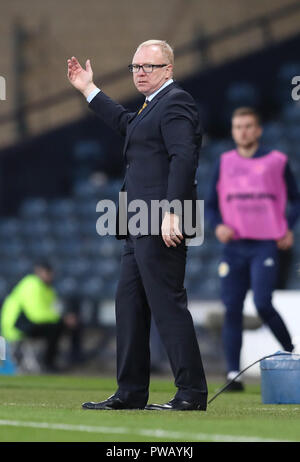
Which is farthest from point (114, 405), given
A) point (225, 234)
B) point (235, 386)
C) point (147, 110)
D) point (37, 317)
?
point (37, 317)

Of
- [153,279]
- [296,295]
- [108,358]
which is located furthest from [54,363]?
[153,279]

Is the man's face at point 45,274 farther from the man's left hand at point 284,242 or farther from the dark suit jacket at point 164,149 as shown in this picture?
the dark suit jacket at point 164,149

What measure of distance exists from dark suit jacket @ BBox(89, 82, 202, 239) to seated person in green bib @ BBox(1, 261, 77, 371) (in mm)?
7805

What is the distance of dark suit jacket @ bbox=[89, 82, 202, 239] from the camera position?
504cm

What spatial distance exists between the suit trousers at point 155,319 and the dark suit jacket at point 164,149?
136 mm

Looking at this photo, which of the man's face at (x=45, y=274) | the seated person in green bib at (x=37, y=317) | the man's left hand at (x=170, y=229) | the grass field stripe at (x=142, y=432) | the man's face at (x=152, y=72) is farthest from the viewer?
the man's face at (x=45, y=274)

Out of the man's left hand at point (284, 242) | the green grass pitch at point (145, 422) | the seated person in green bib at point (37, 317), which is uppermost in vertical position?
the man's left hand at point (284, 242)

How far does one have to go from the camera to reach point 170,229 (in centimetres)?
501

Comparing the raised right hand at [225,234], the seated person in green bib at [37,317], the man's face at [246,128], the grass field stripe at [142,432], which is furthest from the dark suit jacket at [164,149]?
the seated person in green bib at [37,317]

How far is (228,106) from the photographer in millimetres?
→ 18406

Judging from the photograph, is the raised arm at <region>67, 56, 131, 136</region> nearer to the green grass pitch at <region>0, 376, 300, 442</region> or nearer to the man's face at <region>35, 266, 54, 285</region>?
the green grass pitch at <region>0, 376, 300, 442</region>

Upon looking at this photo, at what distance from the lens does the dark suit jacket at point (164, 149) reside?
5.04 metres

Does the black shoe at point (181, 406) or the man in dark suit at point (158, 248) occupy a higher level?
the man in dark suit at point (158, 248)

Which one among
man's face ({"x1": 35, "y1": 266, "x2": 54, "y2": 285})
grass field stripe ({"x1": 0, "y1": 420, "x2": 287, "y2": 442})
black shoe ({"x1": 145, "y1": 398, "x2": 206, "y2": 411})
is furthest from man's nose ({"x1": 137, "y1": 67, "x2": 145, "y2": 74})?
man's face ({"x1": 35, "y1": 266, "x2": 54, "y2": 285})
